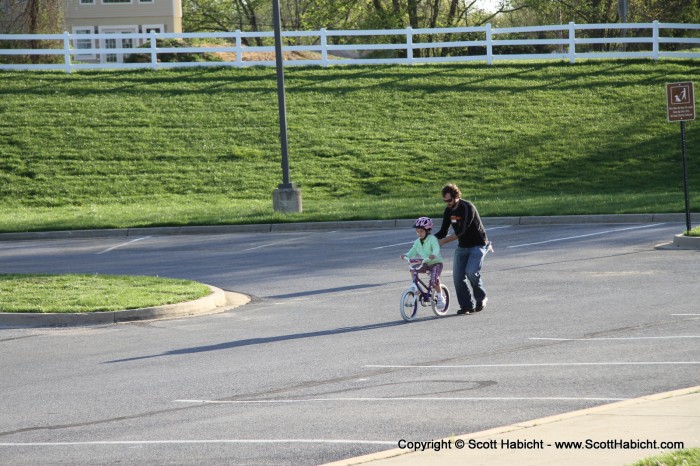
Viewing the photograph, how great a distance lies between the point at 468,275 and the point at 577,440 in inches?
281

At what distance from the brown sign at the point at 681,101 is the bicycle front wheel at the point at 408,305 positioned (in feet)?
30.0

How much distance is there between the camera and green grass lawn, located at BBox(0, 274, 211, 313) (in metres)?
14.0

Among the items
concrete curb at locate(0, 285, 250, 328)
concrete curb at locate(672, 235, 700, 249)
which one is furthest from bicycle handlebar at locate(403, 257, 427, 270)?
concrete curb at locate(672, 235, 700, 249)

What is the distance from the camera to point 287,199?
84.4 ft

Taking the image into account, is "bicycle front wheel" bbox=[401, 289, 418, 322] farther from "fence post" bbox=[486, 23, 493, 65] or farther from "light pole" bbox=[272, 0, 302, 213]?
"fence post" bbox=[486, 23, 493, 65]

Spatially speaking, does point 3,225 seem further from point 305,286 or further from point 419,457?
point 419,457

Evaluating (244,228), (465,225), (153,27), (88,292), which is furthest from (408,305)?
(153,27)

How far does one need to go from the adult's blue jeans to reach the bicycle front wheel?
65 centimetres

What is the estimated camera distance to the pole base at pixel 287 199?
2567 centimetres

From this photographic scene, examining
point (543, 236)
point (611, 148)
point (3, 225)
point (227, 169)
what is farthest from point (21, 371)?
point (611, 148)

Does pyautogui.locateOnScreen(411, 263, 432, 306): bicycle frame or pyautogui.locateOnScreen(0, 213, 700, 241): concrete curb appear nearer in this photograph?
pyautogui.locateOnScreen(411, 263, 432, 306): bicycle frame

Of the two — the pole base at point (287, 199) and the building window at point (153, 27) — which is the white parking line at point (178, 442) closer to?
the pole base at point (287, 199)

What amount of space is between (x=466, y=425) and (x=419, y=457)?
1.27 meters

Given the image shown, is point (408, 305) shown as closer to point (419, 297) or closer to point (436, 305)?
point (419, 297)
